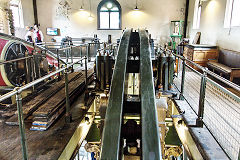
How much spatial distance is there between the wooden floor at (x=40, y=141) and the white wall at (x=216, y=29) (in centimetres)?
541

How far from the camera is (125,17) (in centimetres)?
1182

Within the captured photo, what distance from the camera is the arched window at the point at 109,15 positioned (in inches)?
459

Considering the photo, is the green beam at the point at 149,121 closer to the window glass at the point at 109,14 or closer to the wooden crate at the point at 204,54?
the wooden crate at the point at 204,54

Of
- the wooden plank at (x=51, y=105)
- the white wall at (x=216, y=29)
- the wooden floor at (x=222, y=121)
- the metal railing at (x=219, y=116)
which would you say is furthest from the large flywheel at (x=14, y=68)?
the white wall at (x=216, y=29)

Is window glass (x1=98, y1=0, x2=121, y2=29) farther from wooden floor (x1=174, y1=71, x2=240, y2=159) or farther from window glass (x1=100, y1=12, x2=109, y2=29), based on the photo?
wooden floor (x1=174, y1=71, x2=240, y2=159)

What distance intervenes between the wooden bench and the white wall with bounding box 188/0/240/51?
0.21 m

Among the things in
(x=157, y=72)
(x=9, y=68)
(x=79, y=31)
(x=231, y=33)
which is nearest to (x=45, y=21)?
(x=79, y=31)

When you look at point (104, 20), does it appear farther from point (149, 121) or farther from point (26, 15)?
point (149, 121)

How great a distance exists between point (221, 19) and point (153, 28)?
5.49 metres

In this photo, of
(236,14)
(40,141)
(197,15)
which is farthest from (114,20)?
(40,141)

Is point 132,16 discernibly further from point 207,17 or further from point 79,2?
point 207,17

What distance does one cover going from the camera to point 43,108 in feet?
7.93

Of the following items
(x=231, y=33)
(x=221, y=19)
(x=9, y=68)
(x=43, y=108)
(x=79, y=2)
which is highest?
(x=79, y=2)

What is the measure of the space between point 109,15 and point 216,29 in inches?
259
